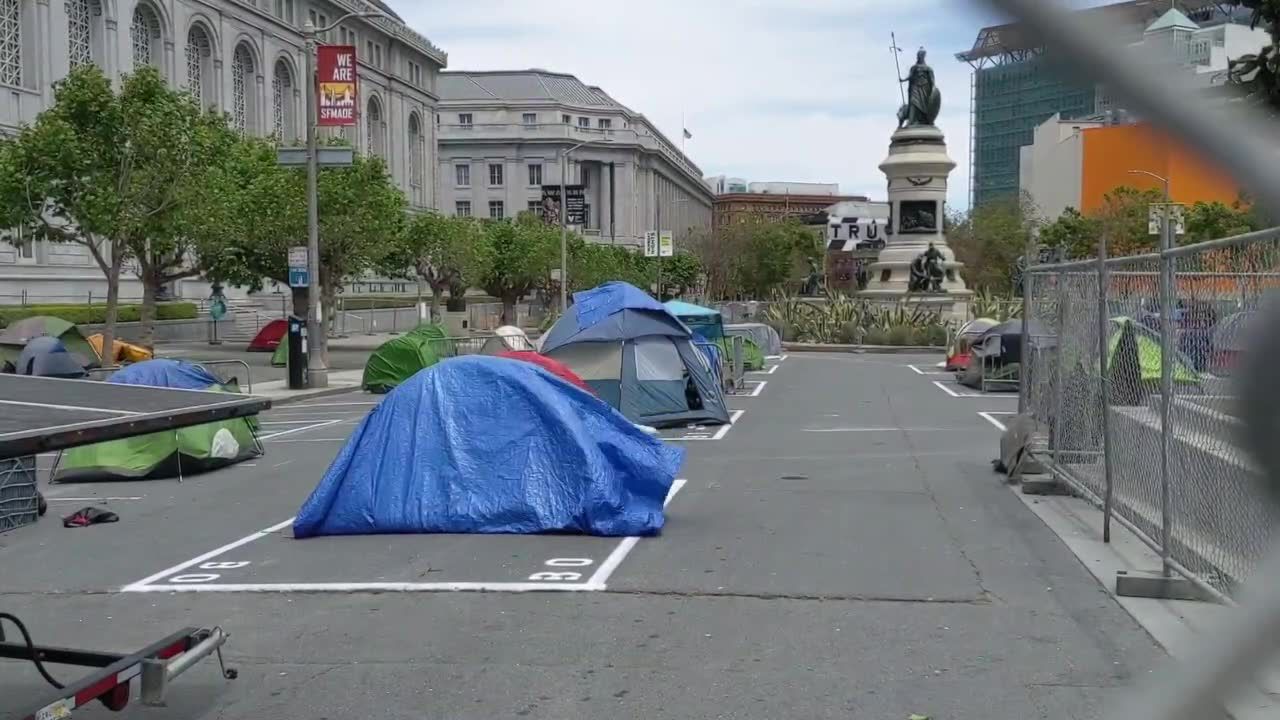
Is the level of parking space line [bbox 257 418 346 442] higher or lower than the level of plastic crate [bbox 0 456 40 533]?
lower

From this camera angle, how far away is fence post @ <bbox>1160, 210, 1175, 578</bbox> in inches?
298

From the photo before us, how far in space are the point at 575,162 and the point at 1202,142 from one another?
351 ft

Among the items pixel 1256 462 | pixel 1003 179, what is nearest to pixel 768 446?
pixel 1256 462

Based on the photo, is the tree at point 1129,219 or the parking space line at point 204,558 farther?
the tree at point 1129,219

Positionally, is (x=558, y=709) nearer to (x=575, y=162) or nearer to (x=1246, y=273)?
(x=1246, y=273)

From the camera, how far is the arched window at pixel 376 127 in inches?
2928

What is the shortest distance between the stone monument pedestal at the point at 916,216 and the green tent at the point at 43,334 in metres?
32.5

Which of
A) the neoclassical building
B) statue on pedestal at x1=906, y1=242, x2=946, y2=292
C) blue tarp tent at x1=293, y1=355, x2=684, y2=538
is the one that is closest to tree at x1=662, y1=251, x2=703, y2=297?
the neoclassical building

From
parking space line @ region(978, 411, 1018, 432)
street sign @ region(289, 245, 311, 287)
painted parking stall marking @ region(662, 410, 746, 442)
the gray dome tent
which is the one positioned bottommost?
parking space line @ region(978, 411, 1018, 432)

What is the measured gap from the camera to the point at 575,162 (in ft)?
350

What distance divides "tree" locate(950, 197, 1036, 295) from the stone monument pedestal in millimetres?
20490

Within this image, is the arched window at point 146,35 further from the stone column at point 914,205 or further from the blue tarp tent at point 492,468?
the blue tarp tent at point 492,468

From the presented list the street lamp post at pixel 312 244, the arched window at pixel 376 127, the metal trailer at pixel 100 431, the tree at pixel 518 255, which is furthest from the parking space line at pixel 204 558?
the arched window at pixel 376 127

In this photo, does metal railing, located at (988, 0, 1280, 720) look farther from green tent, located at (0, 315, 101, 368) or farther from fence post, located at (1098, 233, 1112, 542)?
green tent, located at (0, 315, 101, 368)
